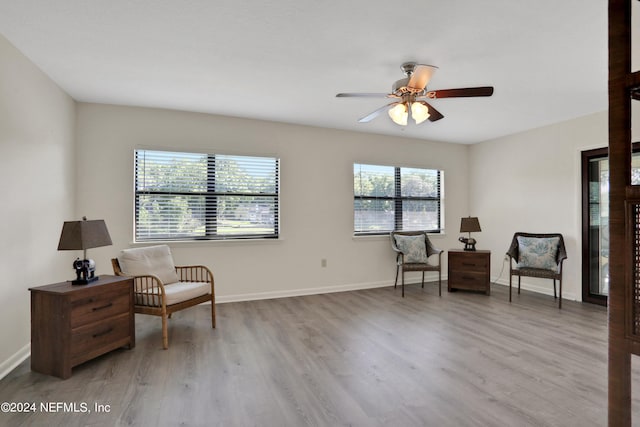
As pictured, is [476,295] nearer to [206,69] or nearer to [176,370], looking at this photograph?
[176,370]

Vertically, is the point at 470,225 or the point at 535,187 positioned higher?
the point at 535,187

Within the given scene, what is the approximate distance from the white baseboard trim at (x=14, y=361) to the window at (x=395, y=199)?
12.9 feet

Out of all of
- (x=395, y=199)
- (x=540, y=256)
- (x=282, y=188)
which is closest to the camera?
(x=540, y=256)

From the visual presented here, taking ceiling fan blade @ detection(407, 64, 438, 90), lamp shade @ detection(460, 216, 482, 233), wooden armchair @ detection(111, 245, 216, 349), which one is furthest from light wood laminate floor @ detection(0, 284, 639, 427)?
ceiling fan blade @ detection(407, 64, 438, 90)

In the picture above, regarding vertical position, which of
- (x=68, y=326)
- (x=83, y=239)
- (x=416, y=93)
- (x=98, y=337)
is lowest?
(x=98, y=337)

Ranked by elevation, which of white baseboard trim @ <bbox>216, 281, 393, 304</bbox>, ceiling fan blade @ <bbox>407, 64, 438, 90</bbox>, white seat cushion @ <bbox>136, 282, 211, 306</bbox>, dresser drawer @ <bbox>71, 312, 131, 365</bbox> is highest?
ceiling fan blade @ <bbox>407, 64, 438, 90</bbox>

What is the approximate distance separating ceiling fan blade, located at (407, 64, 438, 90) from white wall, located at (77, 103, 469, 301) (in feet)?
7.74

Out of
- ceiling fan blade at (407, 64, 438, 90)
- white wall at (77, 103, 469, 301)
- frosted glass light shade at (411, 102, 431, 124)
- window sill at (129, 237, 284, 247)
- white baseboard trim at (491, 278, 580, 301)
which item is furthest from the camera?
white baseboard trim at (491, 278, 580, 301)

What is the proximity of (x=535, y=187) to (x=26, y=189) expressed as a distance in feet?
19.7

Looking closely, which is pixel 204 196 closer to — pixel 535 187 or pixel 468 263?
pixel 468 263

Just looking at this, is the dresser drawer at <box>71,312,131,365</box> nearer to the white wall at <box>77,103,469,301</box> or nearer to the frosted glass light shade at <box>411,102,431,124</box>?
the white wall at <box>77,103,469,301</box>

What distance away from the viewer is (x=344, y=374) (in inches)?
93.1

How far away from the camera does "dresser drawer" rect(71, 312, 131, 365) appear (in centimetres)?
239

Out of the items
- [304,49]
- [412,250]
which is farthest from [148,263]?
[412,250]
